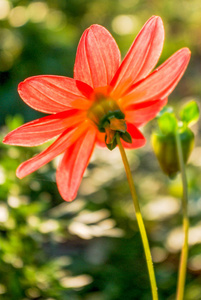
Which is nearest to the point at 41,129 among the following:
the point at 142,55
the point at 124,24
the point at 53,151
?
the point at 53,151

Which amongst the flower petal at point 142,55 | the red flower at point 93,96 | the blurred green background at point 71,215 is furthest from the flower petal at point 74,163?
the blurred green background at point 71,215

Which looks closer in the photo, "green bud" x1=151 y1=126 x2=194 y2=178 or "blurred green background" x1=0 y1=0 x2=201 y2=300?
"green bud" x1=151 y1=126 x2=194 y2=178

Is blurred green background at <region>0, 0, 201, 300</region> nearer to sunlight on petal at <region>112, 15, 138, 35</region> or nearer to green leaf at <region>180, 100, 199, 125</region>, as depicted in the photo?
sunlight on petal at <region>112, 15, 138, 35</region>

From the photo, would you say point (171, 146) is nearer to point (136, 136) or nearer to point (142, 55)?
point (136, 136)

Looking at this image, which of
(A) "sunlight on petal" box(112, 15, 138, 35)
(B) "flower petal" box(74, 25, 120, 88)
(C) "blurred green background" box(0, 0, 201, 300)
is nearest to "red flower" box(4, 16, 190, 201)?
(B) "flower petal" box(74, 25, 120, 88)

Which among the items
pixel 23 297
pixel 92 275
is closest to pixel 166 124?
pixel 23 297

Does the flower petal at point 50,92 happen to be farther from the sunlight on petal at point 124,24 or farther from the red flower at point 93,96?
the sunlight on petal at point 124,24

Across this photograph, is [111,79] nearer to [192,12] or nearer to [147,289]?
[147,289]
